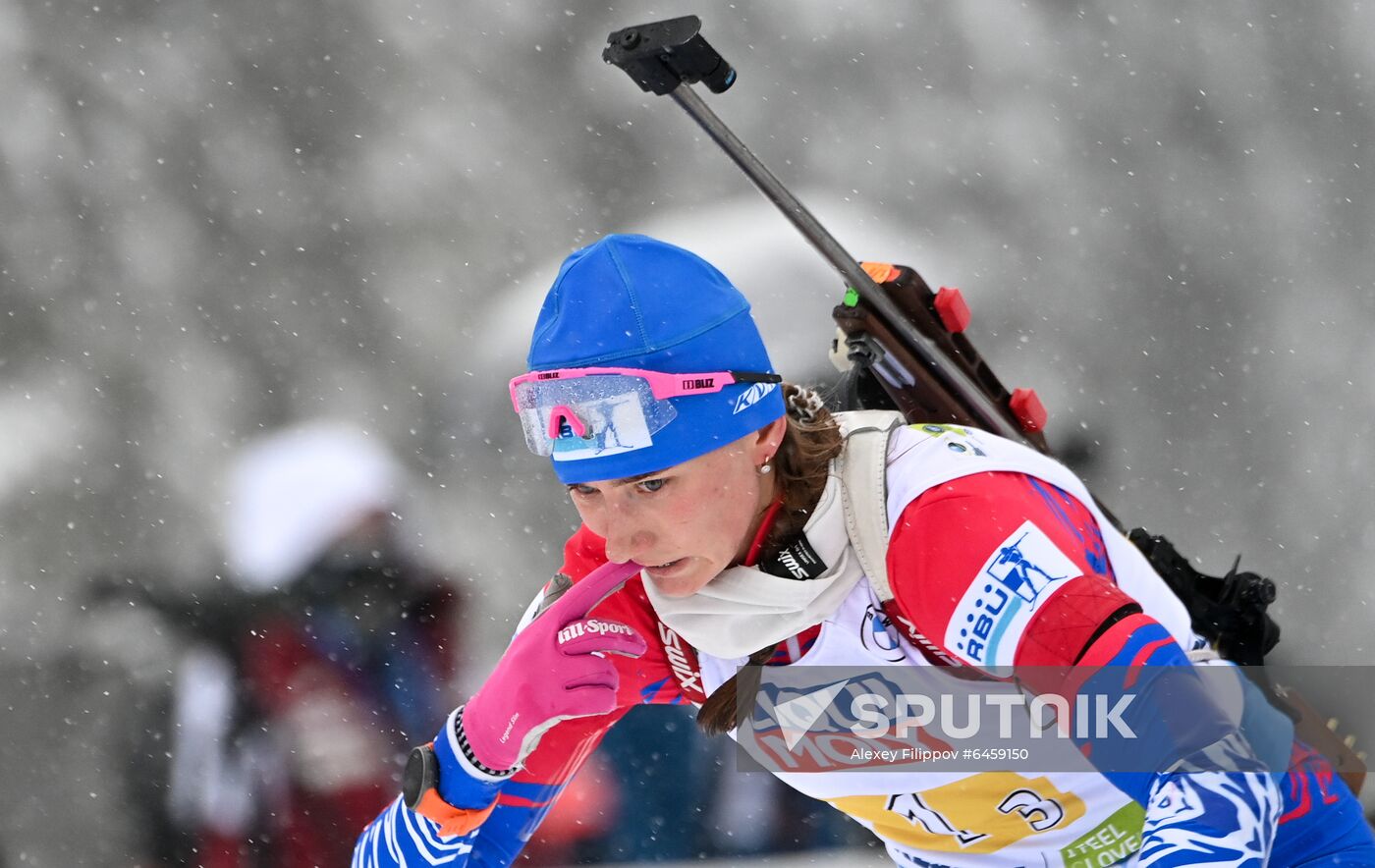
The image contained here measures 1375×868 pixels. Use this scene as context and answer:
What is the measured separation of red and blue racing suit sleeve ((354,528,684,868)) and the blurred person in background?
2.04 metres

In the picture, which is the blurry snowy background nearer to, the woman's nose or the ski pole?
the ski pole

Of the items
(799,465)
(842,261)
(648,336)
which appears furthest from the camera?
(842,261)

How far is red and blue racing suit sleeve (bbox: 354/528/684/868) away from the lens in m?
2.05

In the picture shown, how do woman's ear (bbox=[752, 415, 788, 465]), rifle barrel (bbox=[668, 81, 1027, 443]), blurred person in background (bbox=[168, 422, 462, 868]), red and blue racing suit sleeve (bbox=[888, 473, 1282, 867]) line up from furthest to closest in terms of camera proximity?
blurred person in background (bbox=[168, 422, 462, 868]), rifle barrel (bbox=[668, 81, 1027, 443]), woman's ear (bbox=[752, 415, 788, 465]), red and blue racing suit sleeve (bbox=[888, 473, 1282, 867])

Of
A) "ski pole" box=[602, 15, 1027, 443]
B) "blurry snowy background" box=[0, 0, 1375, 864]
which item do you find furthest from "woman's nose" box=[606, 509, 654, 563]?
"blurry snowy background" box=[0, 0, 1375, 864]

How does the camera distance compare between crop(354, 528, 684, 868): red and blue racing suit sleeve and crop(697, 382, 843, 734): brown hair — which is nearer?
crop(697, 382, 843, 734): brown hair

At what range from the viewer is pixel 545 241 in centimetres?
453

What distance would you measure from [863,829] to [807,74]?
2.48 m

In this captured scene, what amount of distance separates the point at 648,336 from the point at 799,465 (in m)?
0.29

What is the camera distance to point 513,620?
4344 millimetres

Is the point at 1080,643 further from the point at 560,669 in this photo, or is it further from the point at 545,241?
the point at 545,241

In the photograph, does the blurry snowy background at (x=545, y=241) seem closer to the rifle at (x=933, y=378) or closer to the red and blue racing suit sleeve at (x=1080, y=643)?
the rifle at (x=933, y=378)

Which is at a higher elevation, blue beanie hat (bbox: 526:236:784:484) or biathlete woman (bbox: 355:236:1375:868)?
blue beanie hat (bbox: 526:236:784:484)

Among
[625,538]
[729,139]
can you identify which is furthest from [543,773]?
[729,139]
